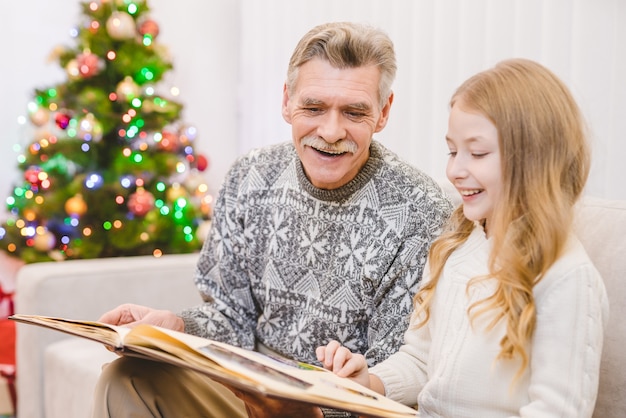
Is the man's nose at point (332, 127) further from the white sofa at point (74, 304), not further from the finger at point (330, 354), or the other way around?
the white sofa at point (74, 304)

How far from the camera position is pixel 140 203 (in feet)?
9.78

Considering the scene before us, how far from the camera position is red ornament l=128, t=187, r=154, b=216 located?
2982mm

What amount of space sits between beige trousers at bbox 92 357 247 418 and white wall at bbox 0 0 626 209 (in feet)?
3.05

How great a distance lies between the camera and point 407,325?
151 cm

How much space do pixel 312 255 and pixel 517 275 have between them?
2.11 feet

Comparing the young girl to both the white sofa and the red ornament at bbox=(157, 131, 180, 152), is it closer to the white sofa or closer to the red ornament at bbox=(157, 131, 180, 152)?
the white sofa

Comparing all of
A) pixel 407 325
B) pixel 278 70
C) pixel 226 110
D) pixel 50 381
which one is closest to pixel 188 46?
pixel 226 110

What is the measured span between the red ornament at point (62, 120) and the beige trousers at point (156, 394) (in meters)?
1.85

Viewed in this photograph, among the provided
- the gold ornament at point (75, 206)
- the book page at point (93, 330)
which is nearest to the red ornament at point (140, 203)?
the gold ornament at point (75, 206)

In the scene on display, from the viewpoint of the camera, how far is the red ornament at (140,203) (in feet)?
9.78

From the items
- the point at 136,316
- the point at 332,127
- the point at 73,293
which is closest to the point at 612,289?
the point at 332,127

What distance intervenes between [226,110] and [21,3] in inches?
43.8

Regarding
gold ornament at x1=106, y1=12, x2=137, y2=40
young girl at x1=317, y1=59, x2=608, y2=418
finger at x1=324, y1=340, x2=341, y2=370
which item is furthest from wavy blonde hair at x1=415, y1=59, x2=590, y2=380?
gold ornament at x1=106, y1=12, x2=137, y2=40

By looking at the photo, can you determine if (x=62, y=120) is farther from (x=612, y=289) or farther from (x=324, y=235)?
(x=612, y=289)
